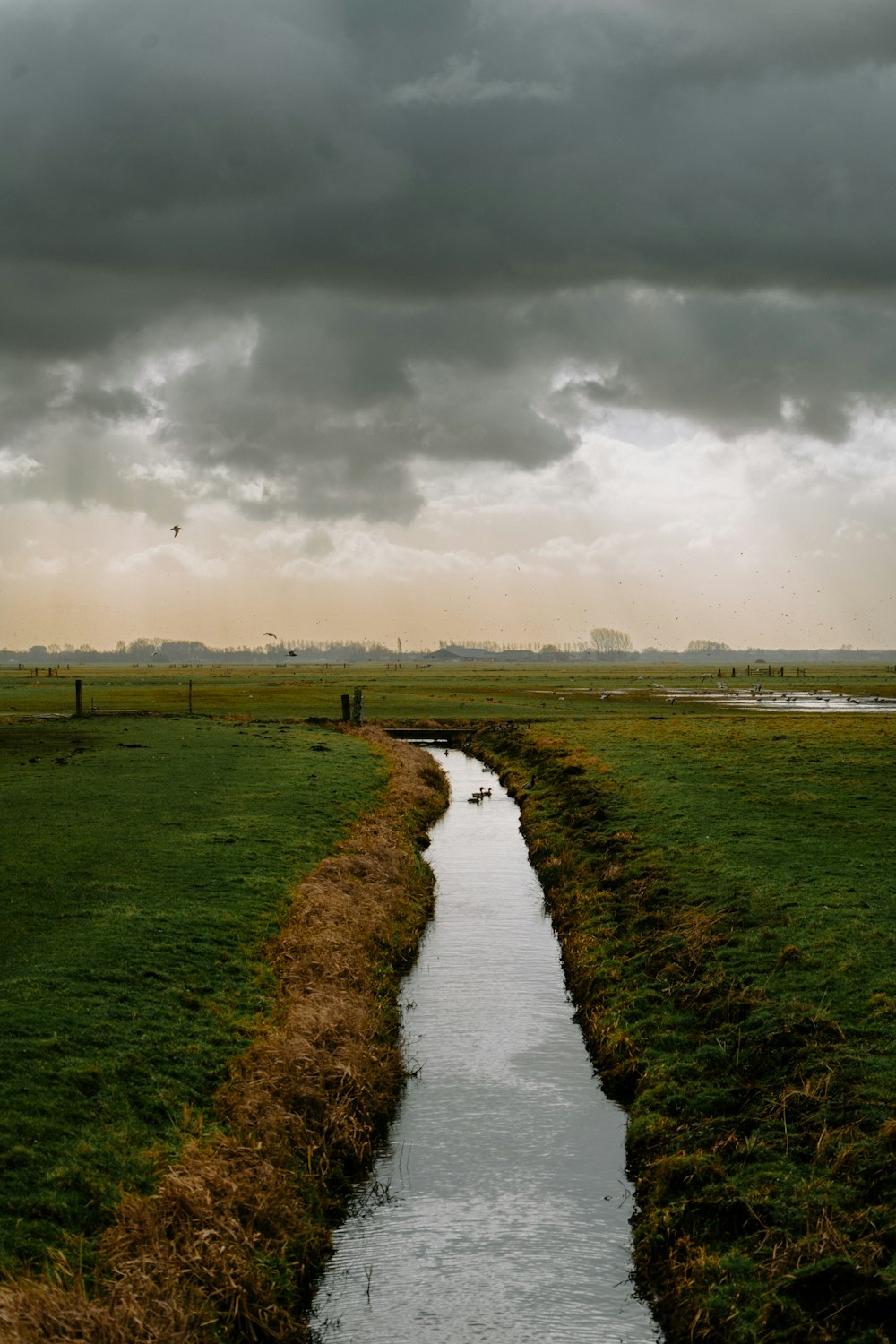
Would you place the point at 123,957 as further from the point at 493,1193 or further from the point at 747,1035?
the point at 747,1035

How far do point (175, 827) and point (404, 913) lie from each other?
9933mm

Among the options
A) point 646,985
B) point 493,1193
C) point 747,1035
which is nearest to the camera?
point 493,1193

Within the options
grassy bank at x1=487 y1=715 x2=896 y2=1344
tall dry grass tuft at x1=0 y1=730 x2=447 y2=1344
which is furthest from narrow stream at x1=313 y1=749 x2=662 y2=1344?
grassy bank at x1=487 y1=715 x2=896 y2=1344

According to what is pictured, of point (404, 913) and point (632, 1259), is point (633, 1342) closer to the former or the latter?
point (632, 1259)

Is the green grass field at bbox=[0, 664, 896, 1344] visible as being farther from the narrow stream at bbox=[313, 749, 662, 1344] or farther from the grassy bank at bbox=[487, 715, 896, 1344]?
the narrow stream at bbox=[313, 749, 662, 1344]

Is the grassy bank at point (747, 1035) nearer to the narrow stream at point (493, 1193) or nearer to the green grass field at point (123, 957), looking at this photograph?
the narrow stream at point (493, 1193)

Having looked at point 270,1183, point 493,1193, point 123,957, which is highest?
point 123,957

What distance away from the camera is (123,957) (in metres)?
21.1

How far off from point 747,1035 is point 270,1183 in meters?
9.08

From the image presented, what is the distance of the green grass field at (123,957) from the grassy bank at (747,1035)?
7.15 meters

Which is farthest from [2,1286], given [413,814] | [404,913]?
[413,814]

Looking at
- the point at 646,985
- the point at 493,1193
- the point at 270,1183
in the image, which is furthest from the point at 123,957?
the point at 646,985

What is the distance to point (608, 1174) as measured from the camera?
54.0 feet

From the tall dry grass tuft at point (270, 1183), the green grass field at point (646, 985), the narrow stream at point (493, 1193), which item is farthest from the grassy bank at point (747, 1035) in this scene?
the tall dry grass tuft at point (270, 1183)
